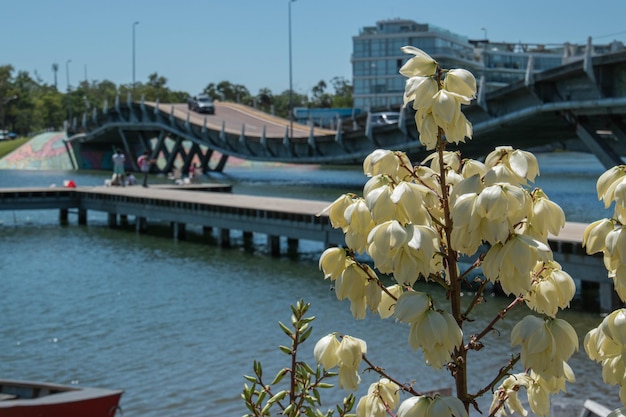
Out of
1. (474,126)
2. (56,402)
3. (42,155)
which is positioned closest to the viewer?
(56,402)

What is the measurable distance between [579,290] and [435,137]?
58.7 ft

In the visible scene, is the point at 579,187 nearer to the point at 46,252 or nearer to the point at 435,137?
the point at 46,252

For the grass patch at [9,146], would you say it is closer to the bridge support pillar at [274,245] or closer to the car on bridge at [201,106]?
the car on bridge at [201,106]

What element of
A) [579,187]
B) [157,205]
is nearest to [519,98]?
[157,205]

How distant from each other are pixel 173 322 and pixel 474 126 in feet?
76.3

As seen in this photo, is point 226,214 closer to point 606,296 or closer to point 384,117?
point 606,296

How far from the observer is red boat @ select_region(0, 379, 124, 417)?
9.18m

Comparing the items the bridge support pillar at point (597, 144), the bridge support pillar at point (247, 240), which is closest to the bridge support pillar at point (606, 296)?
the bridge support pillar at point (247, 240)

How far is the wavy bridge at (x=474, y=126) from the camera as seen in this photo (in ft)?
107

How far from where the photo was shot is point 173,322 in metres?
17.7

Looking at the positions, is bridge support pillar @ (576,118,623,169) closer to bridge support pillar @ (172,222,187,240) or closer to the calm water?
the calm water

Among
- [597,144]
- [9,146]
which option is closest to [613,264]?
[597,144]

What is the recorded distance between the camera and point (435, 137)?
2.93m

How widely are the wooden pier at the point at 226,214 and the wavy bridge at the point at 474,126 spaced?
8805 mm
